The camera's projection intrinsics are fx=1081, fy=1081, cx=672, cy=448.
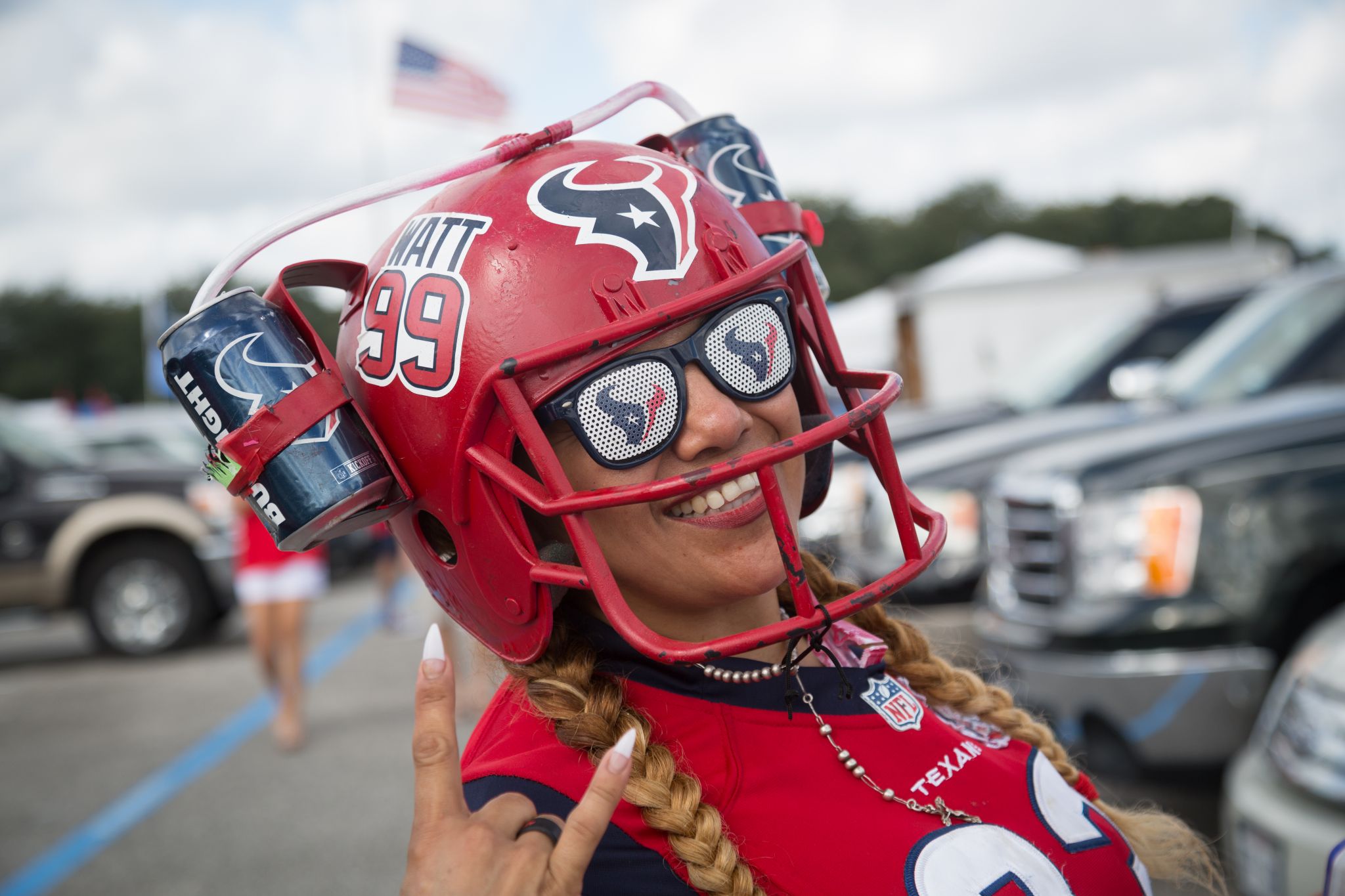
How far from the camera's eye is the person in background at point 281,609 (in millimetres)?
6160

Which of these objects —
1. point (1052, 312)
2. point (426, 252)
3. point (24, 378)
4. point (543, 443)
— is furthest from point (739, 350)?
point (24, 378)

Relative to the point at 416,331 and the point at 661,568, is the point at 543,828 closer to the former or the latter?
the point at 661,568

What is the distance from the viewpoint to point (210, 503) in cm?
925

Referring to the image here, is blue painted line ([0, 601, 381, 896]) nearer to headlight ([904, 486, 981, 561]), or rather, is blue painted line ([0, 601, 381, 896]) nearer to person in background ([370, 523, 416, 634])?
person in background ([370, 523, 416, 634])

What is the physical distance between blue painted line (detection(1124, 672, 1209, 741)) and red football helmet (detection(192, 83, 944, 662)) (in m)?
2.74

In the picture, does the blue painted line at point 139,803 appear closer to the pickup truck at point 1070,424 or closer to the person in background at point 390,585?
the person in background at point 390,585

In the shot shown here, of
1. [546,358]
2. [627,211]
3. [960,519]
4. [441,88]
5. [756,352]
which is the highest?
[441,88]

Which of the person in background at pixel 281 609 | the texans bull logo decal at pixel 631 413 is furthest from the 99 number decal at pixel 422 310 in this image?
the person in background at pixel 281 609

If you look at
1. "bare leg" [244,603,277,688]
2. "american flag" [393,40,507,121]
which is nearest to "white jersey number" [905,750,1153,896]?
"bare leg" [244,603,277,688]

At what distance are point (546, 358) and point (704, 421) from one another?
8.6 inches

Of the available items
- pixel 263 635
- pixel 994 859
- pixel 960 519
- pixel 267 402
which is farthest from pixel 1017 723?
pixel 263 635

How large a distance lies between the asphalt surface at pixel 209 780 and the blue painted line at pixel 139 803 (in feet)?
0.05

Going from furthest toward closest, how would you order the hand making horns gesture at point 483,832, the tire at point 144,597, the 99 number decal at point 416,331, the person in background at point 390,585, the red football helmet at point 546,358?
the person in background at point 390,585 → the tire at point 144,597 → the 99 number decal at point 416,331 → the red football helmet at point 546,358 → the hand making horns gesture at point 483,832

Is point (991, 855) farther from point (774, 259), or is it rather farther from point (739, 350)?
point (774, 259)
